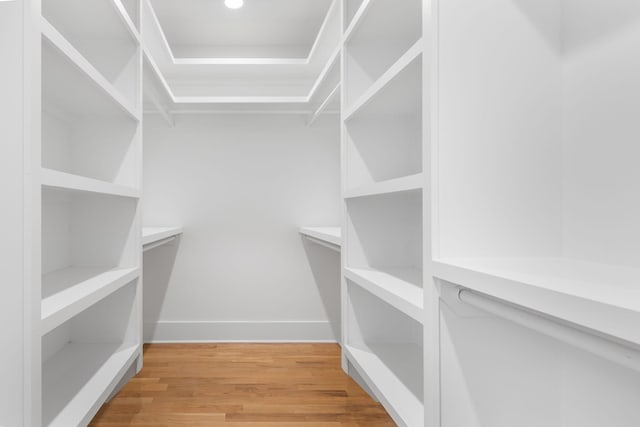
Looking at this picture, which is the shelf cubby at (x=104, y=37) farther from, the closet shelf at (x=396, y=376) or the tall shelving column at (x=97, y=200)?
the closet shelf at (x=396, y=376)

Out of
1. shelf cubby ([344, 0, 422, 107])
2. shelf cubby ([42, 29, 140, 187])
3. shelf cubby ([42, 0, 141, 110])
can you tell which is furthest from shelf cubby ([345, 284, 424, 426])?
shelf cubby ([42, 0, 141, 110])

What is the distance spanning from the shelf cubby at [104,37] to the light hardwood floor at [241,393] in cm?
126

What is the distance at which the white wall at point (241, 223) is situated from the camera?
2.49m

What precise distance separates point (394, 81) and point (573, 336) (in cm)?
89

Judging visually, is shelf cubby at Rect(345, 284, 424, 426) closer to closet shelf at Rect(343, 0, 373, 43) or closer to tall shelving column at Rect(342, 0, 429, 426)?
tall shelving column at Rect(342, 0, 429, 426)

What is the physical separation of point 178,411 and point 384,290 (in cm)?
101

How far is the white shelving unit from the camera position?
0.73 m

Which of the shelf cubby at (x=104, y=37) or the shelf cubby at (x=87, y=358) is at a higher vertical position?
the shelf cubby at (x=104, y=37)

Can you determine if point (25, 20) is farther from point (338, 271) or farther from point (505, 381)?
point (338, 271)

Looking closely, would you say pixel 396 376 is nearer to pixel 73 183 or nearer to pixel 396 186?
pixel 396 186

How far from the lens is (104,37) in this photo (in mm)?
1654

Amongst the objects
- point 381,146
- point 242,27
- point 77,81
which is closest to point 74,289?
point 77,81

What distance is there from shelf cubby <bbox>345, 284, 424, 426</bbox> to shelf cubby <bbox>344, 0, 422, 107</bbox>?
892 millimetres

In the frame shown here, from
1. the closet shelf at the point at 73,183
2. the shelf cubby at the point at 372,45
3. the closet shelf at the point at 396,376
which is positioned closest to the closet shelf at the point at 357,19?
the shelf cubby at the point at 372,45
